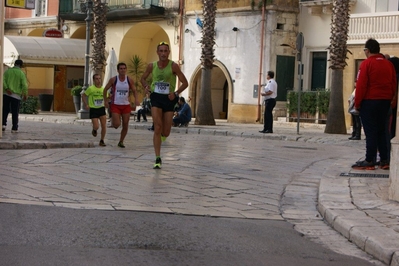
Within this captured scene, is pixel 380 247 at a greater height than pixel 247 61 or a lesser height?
lesser

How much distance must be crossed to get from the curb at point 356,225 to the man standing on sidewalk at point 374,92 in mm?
1988

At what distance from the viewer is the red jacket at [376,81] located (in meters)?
12.1

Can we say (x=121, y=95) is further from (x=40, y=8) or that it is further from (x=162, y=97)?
(x=40, y=8)

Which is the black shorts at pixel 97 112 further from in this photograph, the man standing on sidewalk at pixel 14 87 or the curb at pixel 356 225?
the curb at pixel 356 225

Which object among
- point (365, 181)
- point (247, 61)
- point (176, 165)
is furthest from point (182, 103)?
point (365, 181)

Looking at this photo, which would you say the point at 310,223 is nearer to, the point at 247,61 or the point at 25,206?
the point at 25,206

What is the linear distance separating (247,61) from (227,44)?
1477 mm

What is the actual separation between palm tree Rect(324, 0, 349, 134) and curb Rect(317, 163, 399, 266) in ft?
50.8

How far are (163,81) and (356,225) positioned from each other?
18.5ft

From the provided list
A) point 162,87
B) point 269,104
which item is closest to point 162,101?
point 162,87

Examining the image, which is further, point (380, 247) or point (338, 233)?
point (338, 233)

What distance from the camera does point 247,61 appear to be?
33906mm

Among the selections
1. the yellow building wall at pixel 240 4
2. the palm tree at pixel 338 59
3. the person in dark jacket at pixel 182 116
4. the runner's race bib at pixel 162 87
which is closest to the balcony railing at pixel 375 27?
the palm tree at pixel 338 59

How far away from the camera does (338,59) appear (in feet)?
83.7
